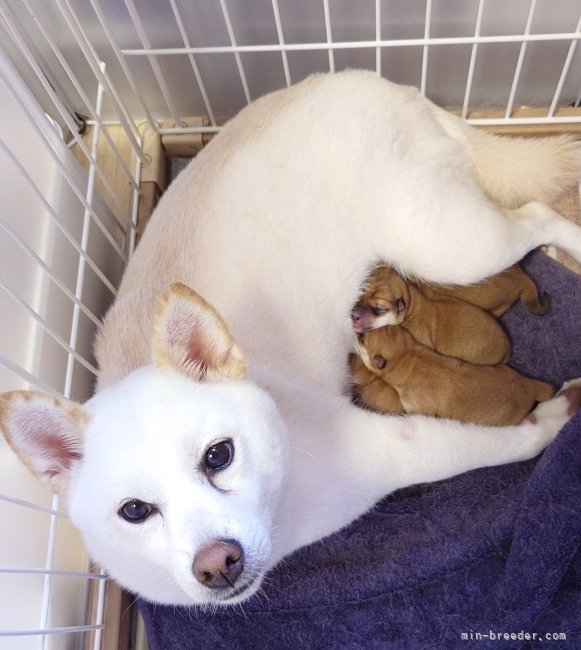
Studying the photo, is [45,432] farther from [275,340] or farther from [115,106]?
[115,106]

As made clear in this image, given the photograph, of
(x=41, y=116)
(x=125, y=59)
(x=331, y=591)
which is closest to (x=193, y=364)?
(x=331, y=591)

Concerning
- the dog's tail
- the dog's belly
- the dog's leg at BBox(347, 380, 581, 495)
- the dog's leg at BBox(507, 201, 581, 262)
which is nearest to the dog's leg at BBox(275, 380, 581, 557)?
the dog's leg at BBox(347, 380, 581, 495)

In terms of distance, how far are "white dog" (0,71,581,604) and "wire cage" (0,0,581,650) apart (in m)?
0.23

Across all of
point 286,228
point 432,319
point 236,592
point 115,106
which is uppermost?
point 115,106

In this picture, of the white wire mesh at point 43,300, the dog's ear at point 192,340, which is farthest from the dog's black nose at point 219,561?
the white wire mesh at point 43,300

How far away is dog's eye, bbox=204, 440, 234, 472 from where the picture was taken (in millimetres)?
1055

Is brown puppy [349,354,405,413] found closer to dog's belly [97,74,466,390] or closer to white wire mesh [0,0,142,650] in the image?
dog's belly [97,74,466,390]

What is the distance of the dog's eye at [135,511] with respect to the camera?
1048 millimetres

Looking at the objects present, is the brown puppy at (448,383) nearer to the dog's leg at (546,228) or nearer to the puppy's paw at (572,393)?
the puppy's paw at (572,393)

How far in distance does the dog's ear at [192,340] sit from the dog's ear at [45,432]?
16 centimetres

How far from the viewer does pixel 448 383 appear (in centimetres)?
158

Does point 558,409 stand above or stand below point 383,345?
below

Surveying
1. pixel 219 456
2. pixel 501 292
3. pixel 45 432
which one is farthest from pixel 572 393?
pixel 45 432

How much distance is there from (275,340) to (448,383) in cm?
43
